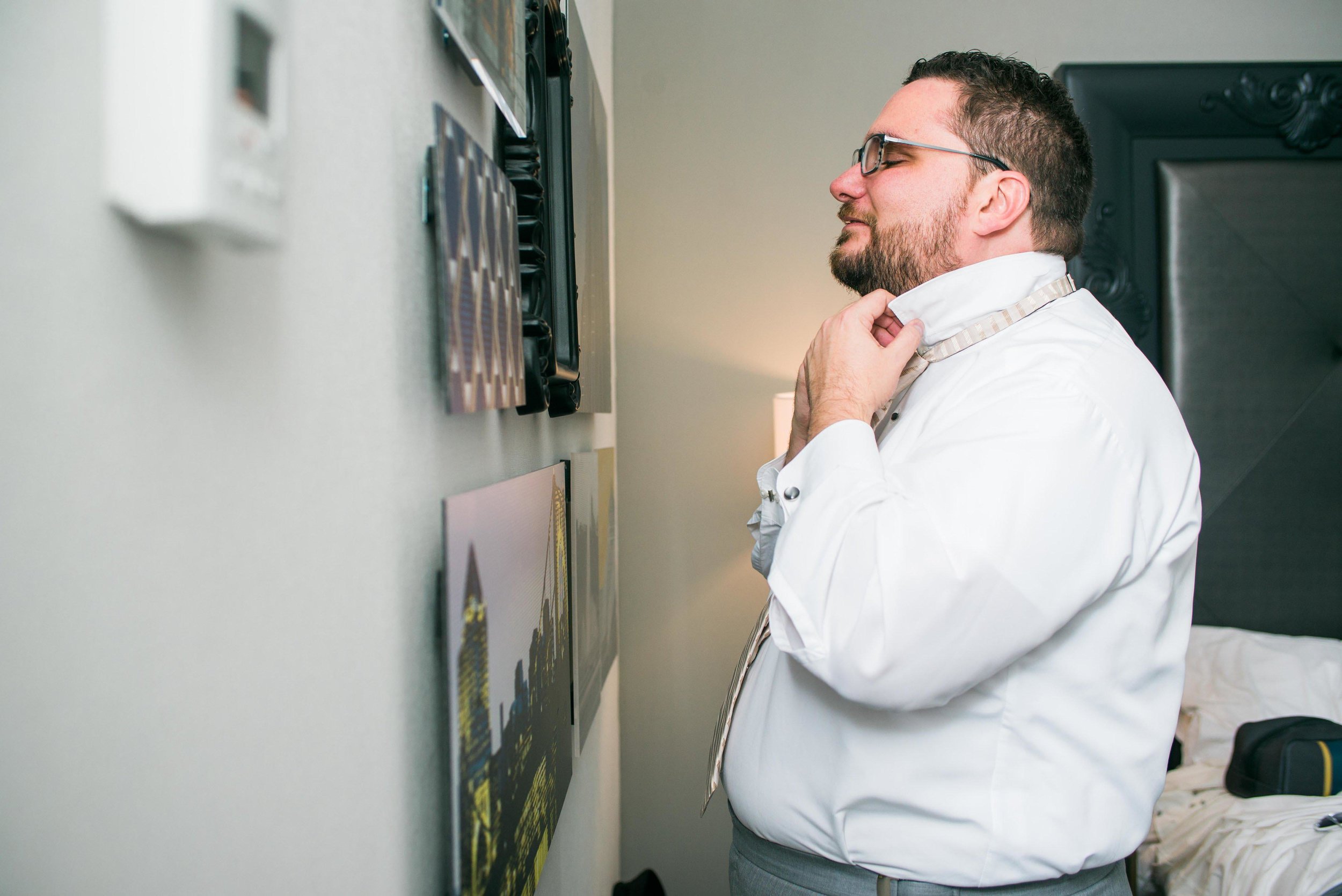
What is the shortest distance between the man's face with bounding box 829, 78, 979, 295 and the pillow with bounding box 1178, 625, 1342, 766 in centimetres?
152

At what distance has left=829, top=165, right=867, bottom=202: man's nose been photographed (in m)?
1.24

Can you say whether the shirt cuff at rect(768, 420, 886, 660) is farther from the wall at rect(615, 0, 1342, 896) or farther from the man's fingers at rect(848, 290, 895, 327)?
the wall at rect(615, 0, 1342, 896)

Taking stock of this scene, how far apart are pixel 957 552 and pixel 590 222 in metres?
0.96

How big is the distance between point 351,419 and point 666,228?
6.52ft

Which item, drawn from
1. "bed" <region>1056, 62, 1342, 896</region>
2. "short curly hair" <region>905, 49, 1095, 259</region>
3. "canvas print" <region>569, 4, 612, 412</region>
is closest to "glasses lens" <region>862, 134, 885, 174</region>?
"short curly hair" <region>905, 49, 1095, 259</region>

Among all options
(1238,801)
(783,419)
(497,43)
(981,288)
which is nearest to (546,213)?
(497,43)

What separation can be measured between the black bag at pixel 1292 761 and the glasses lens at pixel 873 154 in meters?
1.63

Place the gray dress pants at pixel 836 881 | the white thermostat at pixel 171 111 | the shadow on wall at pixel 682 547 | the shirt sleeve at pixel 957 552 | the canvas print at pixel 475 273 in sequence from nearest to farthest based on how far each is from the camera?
the white thermostat at pixel 171 111, the canvas print at pixel 475 273, the shirt sleeve at pixel 957 552, the gray dress pants at pixel 836 881, the shadow on wall at pixel 682 547

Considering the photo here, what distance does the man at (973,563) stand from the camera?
784mm

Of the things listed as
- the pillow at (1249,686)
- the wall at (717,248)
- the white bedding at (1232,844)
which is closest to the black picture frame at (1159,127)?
the wall at (717,248)

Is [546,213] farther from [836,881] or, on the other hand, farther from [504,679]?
[836,881]

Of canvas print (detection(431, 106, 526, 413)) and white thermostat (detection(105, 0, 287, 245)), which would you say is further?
canvas print (detection(431, 106, 526, 413))

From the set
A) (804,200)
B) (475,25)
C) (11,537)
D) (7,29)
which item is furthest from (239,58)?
(804,200)

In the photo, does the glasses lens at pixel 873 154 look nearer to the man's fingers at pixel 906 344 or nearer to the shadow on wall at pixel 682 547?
the man's fingers at pixel 906 344
